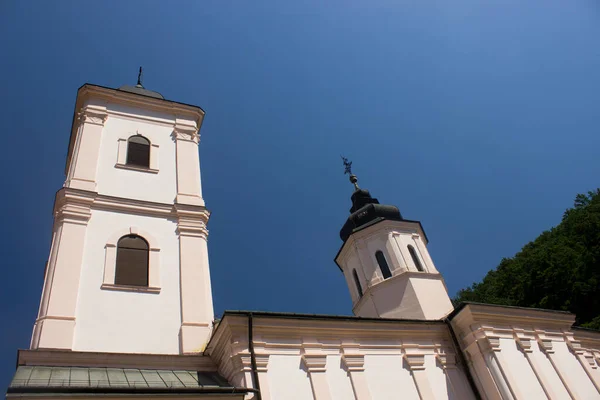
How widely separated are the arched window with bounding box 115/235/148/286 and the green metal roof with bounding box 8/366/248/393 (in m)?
2.71

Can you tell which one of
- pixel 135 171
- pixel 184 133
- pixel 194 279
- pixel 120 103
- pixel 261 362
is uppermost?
pixel 120 103

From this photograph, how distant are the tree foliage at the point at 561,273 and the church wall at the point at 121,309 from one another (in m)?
24.9

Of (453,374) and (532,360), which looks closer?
(453,374)

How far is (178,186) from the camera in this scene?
48.4 ft

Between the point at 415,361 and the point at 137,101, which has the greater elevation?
the point at 137,101

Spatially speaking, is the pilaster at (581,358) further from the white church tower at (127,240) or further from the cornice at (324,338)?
the white church tower at (127,240)

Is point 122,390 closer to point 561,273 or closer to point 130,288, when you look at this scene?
point 130,288

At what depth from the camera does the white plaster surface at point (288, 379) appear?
950 cm

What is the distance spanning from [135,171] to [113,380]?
24.6 feet

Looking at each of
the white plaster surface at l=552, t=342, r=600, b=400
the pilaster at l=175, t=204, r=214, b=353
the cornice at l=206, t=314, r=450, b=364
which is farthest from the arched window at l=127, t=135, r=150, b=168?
the white plaster surface at l=552, t=342, r=600, b=400

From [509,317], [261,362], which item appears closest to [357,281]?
[509,317]

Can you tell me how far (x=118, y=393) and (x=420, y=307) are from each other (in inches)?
469

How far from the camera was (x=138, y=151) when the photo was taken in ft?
50.8

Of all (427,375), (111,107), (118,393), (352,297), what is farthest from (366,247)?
(118,393)
